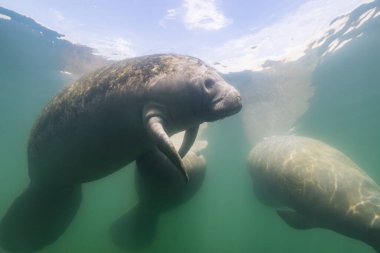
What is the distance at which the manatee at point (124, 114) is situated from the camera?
4.18 m

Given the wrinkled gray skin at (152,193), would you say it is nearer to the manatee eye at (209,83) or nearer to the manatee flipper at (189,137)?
the manatee flipper at (189,137)

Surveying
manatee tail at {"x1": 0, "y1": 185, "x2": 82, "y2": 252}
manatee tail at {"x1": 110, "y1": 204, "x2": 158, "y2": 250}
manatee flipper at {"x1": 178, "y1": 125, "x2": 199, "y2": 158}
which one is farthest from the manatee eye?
manatee tail at {"x1": 110, "y1": 204, "x2": 158, "y2": 250}

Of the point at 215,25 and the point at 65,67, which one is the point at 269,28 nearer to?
the point at 215,25

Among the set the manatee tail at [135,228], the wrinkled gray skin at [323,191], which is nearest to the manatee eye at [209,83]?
the wrinkled gray skin at [323,191]

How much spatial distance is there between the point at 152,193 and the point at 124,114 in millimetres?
2883

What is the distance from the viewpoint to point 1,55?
53.1ft

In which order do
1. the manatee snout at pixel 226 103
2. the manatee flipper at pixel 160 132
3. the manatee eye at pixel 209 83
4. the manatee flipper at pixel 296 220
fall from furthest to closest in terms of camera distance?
the manatee flipper at pixel 296 220 → the manatee eye at pixel 209 83 → the manatee snout at pixel 226 103 → the manatee flipper at pixel 160 132

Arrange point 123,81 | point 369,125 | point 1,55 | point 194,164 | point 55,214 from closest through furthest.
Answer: point 123,81, point 55,214, point 194,164, point 1,55, point 369,125

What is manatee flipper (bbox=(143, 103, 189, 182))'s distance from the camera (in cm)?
358

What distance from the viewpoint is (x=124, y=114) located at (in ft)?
14.1

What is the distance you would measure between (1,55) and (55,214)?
42.7 feet

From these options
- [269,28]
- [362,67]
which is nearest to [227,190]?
[362,67]

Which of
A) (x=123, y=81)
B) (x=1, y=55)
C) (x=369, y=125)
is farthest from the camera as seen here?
(x=369, y=125)

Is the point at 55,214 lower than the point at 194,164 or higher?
lower
